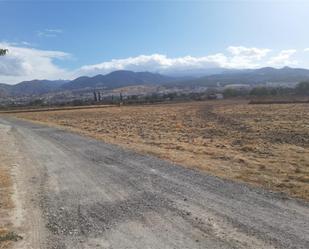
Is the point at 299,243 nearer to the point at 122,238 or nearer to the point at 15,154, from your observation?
the point at 122,238

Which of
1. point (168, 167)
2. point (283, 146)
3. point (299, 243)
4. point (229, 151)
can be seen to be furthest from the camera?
point (283, 146)

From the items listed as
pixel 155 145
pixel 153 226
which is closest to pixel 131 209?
pixel 153 226

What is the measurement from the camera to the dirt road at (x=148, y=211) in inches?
287

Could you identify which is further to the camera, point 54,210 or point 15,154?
point 15,154

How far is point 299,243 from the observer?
6926 millimetres

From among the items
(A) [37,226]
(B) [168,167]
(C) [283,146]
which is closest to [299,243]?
(A) [37,226]

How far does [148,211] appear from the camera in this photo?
9.05 meters

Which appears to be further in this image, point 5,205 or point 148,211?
point 5,205

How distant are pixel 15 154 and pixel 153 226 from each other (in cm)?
1296

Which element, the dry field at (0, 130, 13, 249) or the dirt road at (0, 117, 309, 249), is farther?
the dry field at (0, 130, 13, 249)

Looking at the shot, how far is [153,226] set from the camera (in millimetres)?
8008

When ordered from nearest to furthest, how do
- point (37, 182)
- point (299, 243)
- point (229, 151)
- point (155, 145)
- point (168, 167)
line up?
point (299, 243)
point (37, 182)
point (168, 167)
point (229, 151)
point (155, 145)

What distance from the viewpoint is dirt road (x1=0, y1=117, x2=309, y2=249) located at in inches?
287

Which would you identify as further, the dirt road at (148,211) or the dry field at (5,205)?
the dry field at (5,205)
